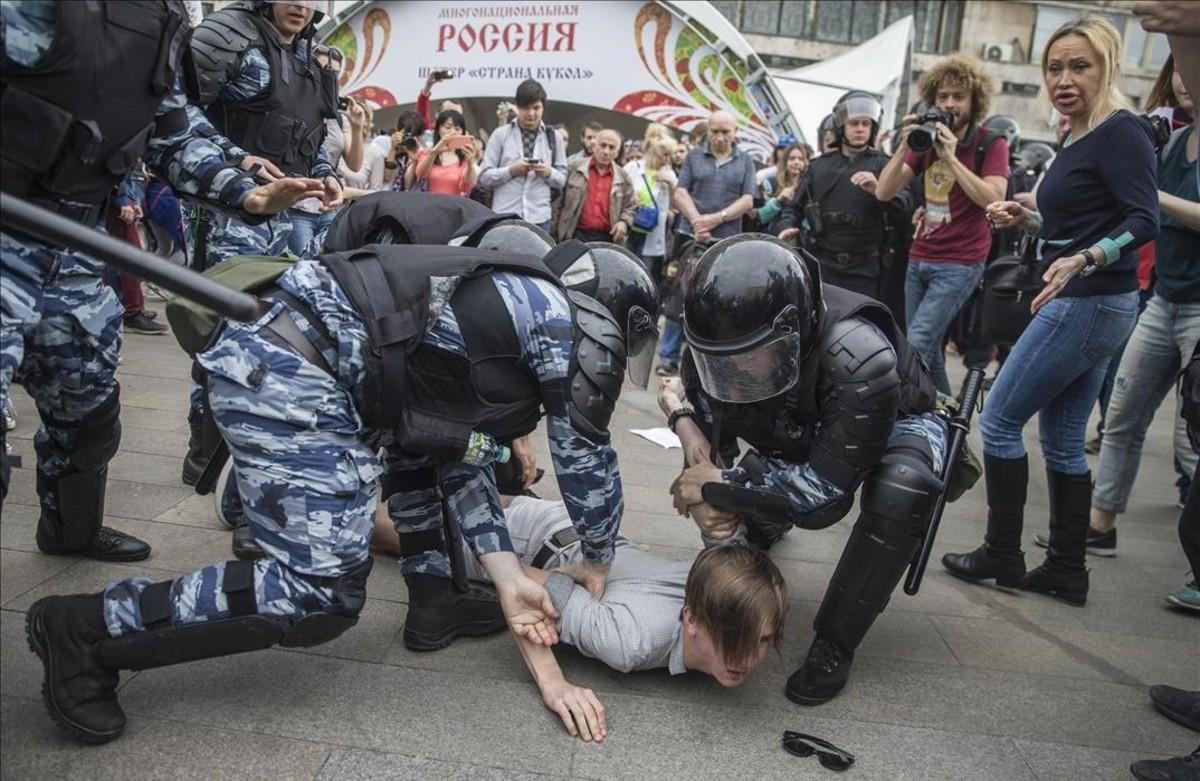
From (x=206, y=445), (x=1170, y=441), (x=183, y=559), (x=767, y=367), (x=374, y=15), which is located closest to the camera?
(x=767, y=367)

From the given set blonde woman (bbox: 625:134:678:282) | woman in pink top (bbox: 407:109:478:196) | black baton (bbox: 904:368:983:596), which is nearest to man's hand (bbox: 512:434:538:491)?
black baton (bbox: 904:368:983:596)

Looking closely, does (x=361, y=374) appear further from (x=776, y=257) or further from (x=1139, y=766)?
(x=1139, y=766)

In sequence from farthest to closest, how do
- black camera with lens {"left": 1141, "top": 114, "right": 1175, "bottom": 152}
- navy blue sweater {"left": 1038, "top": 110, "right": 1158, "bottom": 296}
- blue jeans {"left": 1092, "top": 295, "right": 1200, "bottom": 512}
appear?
blue jeans {"left": 1092, "top": 295, "right": 1200, "bottom": 512}
black camera with lens {"left": 1141, "top": 114, "right": 1175, "bottom": 152}
navy blue sweater {"left": 1038, "top": 110, "right": 1158, "bottom": 296}

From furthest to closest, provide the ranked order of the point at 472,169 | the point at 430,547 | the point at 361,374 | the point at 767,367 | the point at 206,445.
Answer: the point at 472,169 → the point at 206,445 → the point at 430,547 → the point at 767,367 → the point at 361,374

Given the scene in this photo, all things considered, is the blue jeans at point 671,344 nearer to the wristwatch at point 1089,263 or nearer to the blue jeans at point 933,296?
the blue jeans at point 933,296

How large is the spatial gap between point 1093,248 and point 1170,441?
4124 mm

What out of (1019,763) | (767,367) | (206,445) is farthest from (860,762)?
(206,445)

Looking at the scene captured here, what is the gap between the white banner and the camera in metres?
10.5

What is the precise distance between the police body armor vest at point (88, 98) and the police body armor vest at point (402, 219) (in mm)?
596

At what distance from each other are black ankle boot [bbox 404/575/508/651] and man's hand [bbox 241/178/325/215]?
3.19 feet

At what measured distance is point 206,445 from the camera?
10.0ft

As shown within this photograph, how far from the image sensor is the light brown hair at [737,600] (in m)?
2.00

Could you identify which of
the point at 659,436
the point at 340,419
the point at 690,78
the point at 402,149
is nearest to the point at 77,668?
the point at 340,419

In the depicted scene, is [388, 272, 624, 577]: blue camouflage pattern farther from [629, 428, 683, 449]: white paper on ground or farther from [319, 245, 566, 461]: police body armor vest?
[629, 428, 683, 449]: white paper on ground
